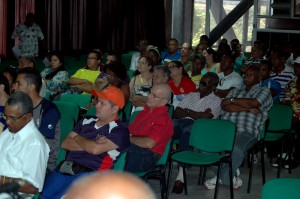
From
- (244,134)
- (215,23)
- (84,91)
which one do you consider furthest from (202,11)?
(244,134)

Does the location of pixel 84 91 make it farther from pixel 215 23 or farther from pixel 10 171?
pixel 215 23

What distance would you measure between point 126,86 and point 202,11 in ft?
44.8

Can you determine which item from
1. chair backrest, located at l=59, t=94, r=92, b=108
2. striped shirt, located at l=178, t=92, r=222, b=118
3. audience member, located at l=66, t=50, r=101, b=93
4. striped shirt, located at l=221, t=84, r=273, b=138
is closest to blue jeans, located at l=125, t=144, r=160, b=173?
striped shirt, located at l=221, t=84, r=273, b=138

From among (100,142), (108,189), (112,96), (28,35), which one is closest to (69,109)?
(112,96)

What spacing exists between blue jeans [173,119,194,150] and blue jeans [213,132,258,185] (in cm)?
41

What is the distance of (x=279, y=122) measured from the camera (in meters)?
7.39

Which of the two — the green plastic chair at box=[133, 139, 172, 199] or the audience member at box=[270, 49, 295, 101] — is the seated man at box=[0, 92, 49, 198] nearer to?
the green plastic chair at box=[133, 139, 172, 199]

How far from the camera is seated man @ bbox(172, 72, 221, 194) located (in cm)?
705

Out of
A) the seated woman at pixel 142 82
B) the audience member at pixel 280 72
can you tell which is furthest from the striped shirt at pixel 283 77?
the seated woman at pixel 142 82

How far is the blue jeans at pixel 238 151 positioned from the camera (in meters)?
6.51

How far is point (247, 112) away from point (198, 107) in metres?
0.58

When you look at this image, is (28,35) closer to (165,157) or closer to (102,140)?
(165,157)

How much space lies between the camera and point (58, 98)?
7996mm

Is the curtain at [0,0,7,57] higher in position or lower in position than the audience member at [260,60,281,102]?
higher
